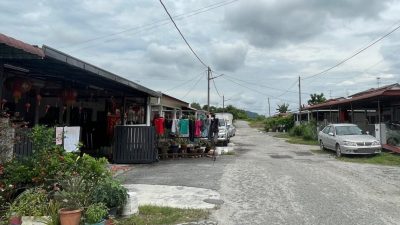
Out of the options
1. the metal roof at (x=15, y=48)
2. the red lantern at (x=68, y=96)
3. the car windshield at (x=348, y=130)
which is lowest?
the car windshield at (x=348, y=130)

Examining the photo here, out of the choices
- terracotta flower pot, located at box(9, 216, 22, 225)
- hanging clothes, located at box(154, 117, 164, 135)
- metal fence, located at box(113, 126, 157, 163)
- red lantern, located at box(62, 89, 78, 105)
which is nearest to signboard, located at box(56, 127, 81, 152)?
red lantern, located at box(62, 89, 78, 105)

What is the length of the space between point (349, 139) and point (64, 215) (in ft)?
53.1

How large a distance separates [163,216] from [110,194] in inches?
46.6

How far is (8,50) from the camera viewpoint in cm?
658

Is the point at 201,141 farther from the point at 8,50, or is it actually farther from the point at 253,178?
the point at 8,50

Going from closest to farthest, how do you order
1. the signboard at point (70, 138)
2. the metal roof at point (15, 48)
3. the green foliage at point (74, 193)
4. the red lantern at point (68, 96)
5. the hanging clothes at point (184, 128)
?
the metal roof at point (15, 48)
the green foliage at point (74, 193)
the signboard at point (70, 138)
the red lantern at point (68, 96)
the hanging clothes at point (184, 128)

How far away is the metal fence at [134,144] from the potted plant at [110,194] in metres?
8.93

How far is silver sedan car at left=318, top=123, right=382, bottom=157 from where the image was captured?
1888 centimetres

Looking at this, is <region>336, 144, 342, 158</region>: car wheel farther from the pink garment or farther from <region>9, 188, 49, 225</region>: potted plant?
<region>9, 188, 49, 225</region>: potted plant

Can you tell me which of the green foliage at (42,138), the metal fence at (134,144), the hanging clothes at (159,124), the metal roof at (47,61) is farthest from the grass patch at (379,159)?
the green foliage at (42,138)

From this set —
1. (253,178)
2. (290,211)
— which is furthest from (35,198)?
(253,178)

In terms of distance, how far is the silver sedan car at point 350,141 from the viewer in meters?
18.9

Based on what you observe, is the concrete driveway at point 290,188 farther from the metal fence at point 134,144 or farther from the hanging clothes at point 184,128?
the hanging clothes at point 184,128

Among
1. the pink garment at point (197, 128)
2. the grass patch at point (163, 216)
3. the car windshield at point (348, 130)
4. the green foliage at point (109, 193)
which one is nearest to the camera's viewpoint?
the green foliage at point (109, 193)
